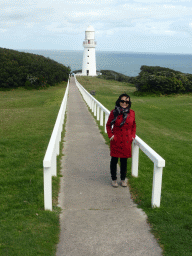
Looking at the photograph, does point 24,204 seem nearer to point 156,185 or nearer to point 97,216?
point 97,216

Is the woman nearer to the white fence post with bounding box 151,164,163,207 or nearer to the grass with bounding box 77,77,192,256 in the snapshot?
the grass with bounding box 77,77,192,256

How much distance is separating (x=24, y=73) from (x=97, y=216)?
41033 millimetres

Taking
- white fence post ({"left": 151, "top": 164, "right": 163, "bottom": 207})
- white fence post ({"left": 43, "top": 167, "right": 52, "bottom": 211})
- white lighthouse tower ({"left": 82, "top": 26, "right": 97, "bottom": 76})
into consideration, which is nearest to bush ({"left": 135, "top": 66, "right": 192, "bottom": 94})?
white fence post ({"left": 151, "top": 164, "right": 163, "bottom": 207})

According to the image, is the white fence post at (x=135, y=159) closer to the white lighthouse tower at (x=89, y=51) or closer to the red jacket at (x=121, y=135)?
the red jacket at (x=121, y=135)

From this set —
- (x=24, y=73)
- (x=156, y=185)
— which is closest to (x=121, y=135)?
(x=156, y=185)

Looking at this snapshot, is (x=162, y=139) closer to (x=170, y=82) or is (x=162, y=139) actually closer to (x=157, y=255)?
(x=157, y=255)

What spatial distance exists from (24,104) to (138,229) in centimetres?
2249

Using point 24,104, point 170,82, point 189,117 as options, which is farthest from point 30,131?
point 170,82

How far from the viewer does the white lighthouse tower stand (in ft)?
218

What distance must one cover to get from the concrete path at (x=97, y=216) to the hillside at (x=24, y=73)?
3621cm

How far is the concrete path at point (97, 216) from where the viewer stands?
140 inches

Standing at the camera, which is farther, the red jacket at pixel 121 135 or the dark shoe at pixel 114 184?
the dark shoe at pixel 114 184

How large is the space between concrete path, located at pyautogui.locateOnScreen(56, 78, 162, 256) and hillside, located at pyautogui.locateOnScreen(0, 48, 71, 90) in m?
36.2

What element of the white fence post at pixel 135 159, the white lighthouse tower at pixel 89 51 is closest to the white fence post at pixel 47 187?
the white fence post at pixel 135 159
